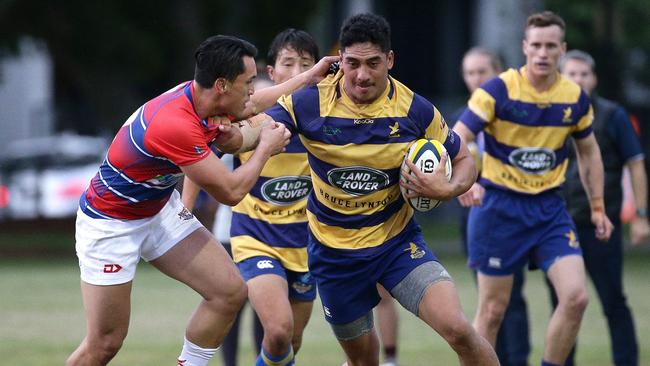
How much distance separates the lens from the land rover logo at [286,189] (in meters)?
8.15

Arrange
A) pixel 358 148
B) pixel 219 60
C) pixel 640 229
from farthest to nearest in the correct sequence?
pixel 640 229, pixel 358 148, pixel 219 60

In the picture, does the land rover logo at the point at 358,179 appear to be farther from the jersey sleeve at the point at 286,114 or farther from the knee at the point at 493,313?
the knee at the point at 493,313

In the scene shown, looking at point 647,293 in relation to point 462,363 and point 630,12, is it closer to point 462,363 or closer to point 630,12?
point 462,363

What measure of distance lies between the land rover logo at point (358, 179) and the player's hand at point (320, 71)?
62 cm

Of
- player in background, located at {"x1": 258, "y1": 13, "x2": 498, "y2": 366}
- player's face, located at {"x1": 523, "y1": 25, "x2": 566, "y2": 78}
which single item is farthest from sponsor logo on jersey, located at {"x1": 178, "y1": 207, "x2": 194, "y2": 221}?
player's face, located at {"x1": 523, "y1": 25, "x2": 566, "y2": 78}

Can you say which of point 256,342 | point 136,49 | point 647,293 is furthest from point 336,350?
point 136,49

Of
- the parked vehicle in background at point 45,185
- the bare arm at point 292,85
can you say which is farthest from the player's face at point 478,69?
the parked vehicle in background at point 45,185

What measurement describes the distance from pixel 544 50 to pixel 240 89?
→ 8.76 ft

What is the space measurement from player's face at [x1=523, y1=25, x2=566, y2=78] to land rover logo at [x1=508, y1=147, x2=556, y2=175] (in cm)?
54

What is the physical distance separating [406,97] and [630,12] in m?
22.6

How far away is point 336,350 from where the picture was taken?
440 inches

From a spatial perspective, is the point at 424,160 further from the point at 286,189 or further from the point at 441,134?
the point at 286,189

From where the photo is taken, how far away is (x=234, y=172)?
6961 mm

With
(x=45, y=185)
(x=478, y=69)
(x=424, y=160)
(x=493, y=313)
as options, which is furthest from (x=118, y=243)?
(x=45, y=185)
